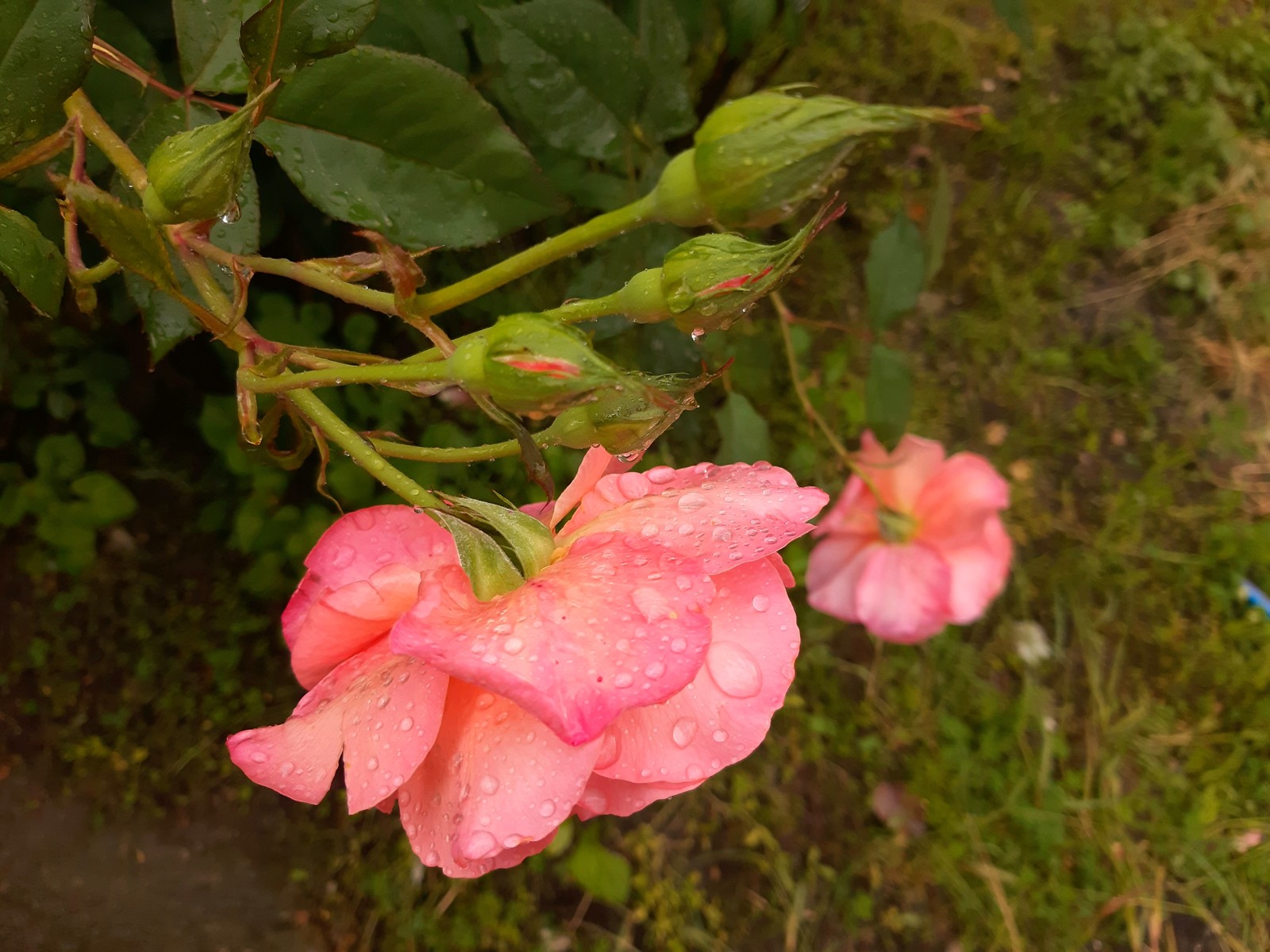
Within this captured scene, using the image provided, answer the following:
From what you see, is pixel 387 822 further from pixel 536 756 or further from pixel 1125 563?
pixel 1125 563

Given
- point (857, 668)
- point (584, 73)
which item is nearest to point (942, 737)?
point (857, 668)

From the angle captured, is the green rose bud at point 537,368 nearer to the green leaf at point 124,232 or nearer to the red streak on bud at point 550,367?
the red streak on bud at point 550,367

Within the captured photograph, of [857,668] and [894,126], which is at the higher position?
[894,126]

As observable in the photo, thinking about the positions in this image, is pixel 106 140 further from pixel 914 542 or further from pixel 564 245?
pixel 914 542

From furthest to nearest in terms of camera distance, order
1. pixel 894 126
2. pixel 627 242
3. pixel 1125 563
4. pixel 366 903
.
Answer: pixel 1125 563, pixel 366 903, pixel 627 242, pixel 894 126

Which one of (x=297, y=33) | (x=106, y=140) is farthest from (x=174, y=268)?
(x=297, y=33)

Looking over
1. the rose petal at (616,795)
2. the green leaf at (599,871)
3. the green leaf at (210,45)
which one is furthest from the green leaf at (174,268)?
the green leaf at (599,871)
